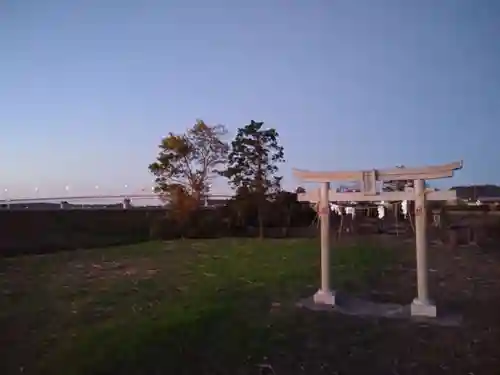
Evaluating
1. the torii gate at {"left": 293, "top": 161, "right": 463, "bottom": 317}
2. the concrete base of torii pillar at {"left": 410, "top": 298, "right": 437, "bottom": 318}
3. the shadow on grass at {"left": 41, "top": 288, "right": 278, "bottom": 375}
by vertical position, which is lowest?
the shadow on grass at {"left": 41, "top": 288, "right": 278, "bottom": 375}

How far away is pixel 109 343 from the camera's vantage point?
4.38m

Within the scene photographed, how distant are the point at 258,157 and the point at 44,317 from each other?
9156 millimetres

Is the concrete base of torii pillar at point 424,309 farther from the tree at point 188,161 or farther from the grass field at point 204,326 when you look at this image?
the tree at point 188,161

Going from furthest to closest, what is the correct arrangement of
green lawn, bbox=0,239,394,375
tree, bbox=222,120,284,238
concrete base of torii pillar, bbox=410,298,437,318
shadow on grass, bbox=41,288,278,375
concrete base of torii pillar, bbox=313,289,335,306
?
1. tree, bbox=222,120,284,238
2. concrete base of torii pillar, bbox=313,289,335,306
3. concrete base of torii pillar, bbox=410,298,437,318
4. green lawn, bbox=0,239,394,375
5. shadow on grass, bbox=41,288,278,375

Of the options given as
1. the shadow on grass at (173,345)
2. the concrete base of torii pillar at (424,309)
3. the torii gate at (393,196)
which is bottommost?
the shadow on grass at (173,345)

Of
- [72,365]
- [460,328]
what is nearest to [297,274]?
[460,328]

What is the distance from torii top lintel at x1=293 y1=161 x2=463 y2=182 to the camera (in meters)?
5.40

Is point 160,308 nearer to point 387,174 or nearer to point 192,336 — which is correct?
point 192,336

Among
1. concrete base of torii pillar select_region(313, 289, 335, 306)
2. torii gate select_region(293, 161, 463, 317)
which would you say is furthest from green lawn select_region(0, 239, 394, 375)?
torii gate select_region(293, 161, 463, 317)

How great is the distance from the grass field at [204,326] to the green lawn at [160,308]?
1 centimetres

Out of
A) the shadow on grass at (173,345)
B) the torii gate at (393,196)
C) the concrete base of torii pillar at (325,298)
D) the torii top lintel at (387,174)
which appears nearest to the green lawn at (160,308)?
the shadow on grass at (173,345)

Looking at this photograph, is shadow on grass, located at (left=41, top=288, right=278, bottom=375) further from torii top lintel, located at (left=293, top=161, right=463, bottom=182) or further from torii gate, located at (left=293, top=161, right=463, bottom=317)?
torii top lintel, located at (left=293, top=161, right=463, bottom=182)

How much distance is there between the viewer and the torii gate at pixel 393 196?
540 centimetres

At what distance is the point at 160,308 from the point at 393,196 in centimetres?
283
